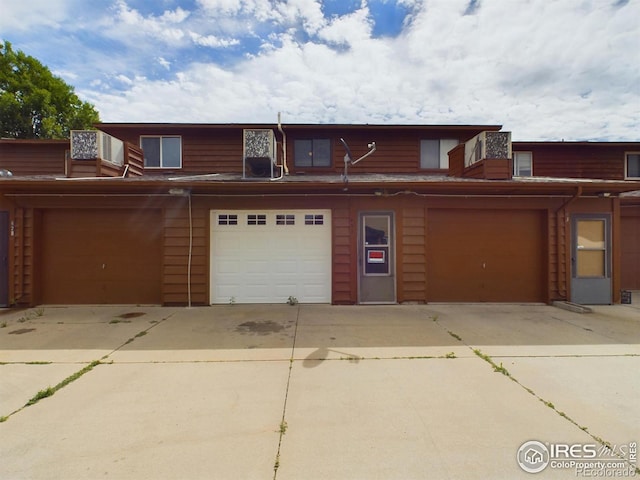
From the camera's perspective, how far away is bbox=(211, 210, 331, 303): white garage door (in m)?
6.68

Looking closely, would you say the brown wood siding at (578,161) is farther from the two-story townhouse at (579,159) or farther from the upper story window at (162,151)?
the upper story window at (162,151)

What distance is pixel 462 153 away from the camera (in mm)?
8422

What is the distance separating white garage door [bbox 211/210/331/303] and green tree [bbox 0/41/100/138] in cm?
2005

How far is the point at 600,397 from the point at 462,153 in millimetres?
6962

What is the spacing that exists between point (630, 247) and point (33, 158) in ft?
62.0

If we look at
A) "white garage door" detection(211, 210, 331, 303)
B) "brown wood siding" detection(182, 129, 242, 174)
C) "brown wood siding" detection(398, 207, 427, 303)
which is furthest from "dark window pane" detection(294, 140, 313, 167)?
"brown wood siding" detection(398, 207, 427, 303)

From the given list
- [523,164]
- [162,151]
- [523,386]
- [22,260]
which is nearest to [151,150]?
[162,151]

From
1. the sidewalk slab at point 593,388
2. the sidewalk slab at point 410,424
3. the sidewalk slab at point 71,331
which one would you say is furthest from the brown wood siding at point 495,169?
the sidewalk slab at point 71,331

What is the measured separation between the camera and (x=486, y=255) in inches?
269

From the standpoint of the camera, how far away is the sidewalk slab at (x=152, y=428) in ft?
6.50

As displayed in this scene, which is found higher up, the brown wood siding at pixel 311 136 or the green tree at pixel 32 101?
the green tree at pixel 32 101

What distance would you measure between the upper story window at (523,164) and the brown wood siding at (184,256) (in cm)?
1079

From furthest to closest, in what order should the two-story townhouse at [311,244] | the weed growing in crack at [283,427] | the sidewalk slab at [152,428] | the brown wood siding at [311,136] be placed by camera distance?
the brown wood siding at [311,136], the two-story townhouse at [311,244], the weed growing in crack at [283,427], the sidewalk slab at [152,428]

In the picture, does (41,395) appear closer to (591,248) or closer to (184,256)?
(184,256)
